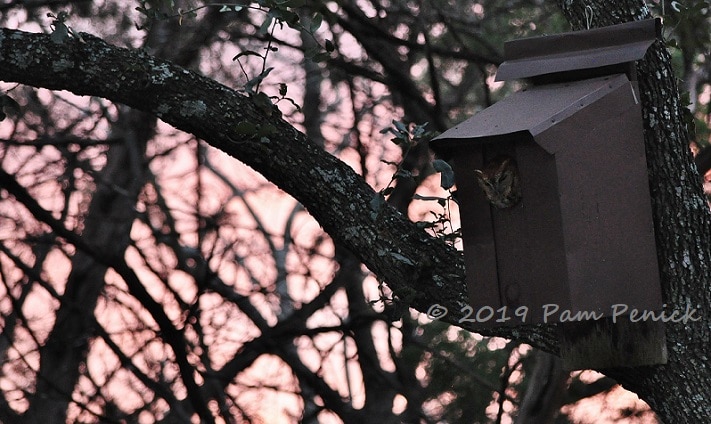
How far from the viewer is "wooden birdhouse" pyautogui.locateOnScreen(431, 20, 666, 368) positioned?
1.65 meters

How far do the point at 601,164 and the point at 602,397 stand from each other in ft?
9.04

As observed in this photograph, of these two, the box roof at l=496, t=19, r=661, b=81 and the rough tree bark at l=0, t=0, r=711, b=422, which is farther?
the rough tree bark at l=0, t=0, r=711, b=422

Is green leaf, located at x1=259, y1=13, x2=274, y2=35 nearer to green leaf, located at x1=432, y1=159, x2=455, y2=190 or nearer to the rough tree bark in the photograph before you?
the rough tree bark

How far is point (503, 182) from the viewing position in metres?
1.68

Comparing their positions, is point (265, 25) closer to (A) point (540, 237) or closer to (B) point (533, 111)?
(B) point (533, 111)

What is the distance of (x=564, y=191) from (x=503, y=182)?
0.36 feet

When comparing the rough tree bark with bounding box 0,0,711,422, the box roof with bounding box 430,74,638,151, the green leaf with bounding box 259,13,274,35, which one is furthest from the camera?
the rough tree bark with bounding box 0,0,711,422

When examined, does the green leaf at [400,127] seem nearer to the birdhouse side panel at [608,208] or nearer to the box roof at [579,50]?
the box roof at [579,50]

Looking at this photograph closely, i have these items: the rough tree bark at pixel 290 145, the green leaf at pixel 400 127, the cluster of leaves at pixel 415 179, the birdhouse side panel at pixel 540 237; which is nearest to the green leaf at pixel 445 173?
the cluster of leaves at pixel 415 179

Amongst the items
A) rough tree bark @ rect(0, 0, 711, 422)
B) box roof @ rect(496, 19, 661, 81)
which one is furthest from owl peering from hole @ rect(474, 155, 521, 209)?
rough tree bark @ rect(0, 0, 711, 422)

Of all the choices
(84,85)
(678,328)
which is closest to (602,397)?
(678,328)

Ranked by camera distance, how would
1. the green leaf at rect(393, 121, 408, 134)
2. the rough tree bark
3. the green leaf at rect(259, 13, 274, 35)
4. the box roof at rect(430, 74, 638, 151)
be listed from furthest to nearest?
the green leaf at rect(393, 121, 408, 134) → the rough tree bark → the green leaf at rect(259, 13, 274, 35) → the box roof at rect(430, 74, 638, 151)

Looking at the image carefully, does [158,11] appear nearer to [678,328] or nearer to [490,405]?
[678,328]

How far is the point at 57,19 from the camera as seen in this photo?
1.92m
